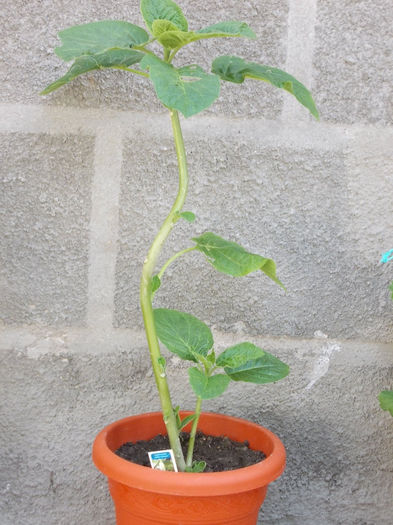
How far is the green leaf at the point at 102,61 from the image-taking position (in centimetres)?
77

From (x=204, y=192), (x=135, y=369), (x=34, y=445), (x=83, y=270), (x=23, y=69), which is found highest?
(x=23, y=69)

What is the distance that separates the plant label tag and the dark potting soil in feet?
0.10

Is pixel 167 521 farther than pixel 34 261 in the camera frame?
No

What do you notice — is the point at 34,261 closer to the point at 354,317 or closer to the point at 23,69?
the point at 23,69

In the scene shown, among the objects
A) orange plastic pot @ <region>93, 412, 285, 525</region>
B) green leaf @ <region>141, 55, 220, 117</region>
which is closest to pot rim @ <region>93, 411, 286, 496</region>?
orange plastic pot @ <region>93, 412, 285, 525</region>

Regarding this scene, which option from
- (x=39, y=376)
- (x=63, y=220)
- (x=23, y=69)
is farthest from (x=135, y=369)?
(x=23, y=69)

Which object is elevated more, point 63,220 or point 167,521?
point 63,220

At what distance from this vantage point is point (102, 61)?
78 centimetres

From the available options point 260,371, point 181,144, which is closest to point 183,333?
point 260,371

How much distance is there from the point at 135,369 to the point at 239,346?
242 millimetres

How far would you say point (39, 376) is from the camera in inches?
37.4

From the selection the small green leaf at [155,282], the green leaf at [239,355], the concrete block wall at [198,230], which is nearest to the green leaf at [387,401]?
the concrete block wall at [198,230]

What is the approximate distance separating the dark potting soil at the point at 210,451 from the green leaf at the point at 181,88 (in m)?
0.44

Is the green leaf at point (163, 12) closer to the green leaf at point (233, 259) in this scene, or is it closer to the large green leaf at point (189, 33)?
the large green leaf at point (189, 33)
